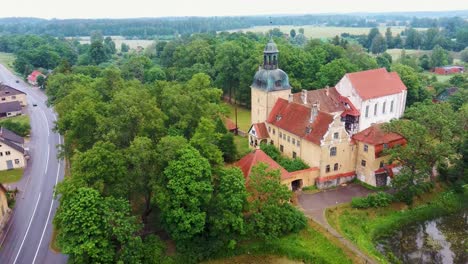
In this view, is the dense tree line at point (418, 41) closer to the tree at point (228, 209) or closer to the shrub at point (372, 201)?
the shrub at point (372, 201)

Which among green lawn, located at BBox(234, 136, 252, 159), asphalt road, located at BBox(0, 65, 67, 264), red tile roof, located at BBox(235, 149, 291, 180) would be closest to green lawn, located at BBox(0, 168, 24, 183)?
asphalt road, located at BBox(0, 65, 67, 264)

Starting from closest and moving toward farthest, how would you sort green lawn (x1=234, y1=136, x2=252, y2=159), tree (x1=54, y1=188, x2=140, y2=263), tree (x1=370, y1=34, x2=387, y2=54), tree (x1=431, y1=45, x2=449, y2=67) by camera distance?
tree (x1=54, y1=188, x2=140, y2=263) → green lawn (x1=234, y1=136, x2=252, y2=159) → tree (x1=431, y1=45, x2=449, y2=67) → tree (x1=370, y1=34, x2=387, y2=54)

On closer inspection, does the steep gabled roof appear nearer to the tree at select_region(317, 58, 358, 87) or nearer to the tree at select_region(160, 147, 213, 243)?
the tree at select_region(160, 147, 213, 243)

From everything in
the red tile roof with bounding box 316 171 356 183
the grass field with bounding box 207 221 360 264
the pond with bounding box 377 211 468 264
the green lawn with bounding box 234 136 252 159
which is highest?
the green lawn with bounding box 234 136 252 159

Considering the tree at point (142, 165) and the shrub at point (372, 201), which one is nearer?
the tree at point (142, 165)

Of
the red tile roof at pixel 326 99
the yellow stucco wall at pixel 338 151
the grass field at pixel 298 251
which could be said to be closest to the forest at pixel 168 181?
the grass field at pixel 298 251

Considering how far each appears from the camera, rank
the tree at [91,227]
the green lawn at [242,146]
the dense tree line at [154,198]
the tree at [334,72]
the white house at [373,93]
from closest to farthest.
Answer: the tree at [91,227]
the dense tree line at [154,198]
the green lawn at [242,146]
the white house at [373,93]
the tree at [334,72]
